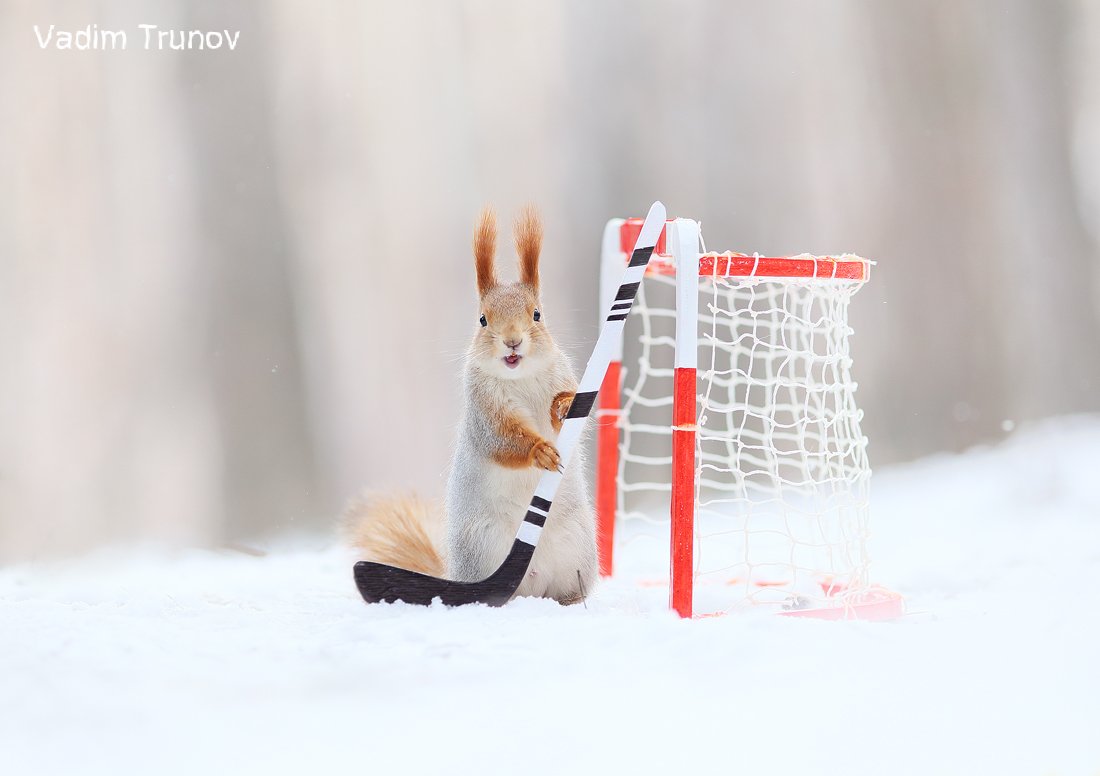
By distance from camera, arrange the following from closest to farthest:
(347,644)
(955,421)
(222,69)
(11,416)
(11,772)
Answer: (11,772), (347,644), (11,416), (222,69), (955,421)

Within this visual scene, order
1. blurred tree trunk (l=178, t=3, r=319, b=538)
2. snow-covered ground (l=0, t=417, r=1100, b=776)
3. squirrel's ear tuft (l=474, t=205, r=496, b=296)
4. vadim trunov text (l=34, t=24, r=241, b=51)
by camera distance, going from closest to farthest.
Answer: snow-covered ground (l=0, t=417, r=1100, b=776)
squirrel's ear tuft (l=474, t=205, r=496, b=296)
vadim trunov text (l=34, t=24, r=241, b=51)
blurred tree trunk (l=178, t=3, r=319, b=538)

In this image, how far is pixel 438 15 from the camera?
2.69 metres

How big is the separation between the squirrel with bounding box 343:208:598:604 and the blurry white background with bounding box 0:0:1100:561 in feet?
3.02

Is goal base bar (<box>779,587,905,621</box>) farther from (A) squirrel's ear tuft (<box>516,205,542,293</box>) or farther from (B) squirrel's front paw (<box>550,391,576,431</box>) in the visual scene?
(A) squirrel's ear tuft (<box>516,205,542,293</box>)

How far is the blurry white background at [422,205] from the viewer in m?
2.46

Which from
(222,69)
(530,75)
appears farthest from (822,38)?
(222,69)

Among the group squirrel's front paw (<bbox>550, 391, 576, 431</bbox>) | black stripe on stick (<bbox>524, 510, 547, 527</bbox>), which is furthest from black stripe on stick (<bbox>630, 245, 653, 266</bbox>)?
black stripe on stick (<bbox>524, 510, 547, 527</bbox>)

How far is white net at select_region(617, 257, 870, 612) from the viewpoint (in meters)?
1.52

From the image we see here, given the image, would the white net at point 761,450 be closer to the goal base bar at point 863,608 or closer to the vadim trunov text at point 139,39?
the goal base bar at point 863,608

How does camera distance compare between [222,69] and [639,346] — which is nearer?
[222,69]

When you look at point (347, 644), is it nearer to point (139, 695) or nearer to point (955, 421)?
point (139, 695)

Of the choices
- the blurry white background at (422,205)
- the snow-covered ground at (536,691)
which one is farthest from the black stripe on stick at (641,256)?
the blurry white background at (422,205)

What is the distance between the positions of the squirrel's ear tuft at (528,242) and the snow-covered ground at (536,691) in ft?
1.58

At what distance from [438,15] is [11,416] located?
5.07 ft
